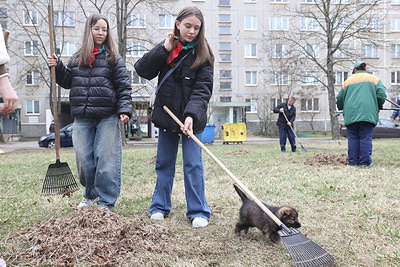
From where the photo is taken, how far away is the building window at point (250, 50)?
3756 cm

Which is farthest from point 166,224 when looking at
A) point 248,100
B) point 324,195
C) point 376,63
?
point 376,63

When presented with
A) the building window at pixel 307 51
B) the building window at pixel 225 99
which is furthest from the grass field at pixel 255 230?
the building window at pixel 225 99

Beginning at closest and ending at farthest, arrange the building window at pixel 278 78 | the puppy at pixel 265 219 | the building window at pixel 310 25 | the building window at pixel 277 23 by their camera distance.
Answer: the puppy at pixel 265 219, the building window at pixel 310 25, the building window at pixel 278 78, the building window at pixel 277 23

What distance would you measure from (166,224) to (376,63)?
39256mm

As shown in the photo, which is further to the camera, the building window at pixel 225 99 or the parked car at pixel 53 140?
the building window at pixel 225 99

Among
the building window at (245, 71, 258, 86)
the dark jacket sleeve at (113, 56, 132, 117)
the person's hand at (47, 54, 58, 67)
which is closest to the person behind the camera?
the person's hand at (47, 54, 58, 67)

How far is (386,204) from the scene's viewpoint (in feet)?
13.2

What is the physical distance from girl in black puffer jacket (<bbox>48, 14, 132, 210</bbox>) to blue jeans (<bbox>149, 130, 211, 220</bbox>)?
487 millimetres

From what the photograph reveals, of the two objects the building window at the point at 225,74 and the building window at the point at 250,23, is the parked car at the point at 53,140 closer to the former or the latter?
the building window at the point at 225,74

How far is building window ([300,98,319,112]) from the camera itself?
3639 cm

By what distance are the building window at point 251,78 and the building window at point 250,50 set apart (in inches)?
65.0

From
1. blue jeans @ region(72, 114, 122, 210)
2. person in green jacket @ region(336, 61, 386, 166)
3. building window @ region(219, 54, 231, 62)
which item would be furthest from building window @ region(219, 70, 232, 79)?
blue jeans @ region(72, 114, 122, 210)

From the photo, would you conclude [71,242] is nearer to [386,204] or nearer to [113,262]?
[113,262]

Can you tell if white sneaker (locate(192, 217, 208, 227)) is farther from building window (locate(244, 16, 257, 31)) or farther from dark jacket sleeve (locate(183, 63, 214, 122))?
building window (locate(244, 16, 257, 31))
